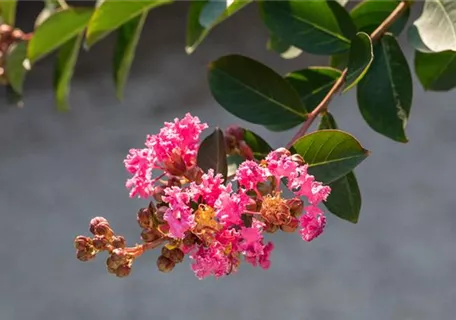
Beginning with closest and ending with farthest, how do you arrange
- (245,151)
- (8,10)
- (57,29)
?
(245,151) < (57,29) < (8,10)

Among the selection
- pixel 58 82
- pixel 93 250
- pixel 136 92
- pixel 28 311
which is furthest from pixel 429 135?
pixel 93 250

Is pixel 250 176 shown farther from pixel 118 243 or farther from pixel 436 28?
pixel 436 28

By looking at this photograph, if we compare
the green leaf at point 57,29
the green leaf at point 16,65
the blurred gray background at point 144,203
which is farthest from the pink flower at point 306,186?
the blurred gray background at point 144,203

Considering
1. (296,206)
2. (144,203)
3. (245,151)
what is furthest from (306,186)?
(144,203)

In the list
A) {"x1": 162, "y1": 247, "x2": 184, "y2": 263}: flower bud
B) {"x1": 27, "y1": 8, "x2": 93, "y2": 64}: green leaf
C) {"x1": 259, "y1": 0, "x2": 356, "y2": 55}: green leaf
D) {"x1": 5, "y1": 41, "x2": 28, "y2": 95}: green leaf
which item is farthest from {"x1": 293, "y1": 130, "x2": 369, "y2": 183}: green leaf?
{"x1": 5, "y1": 41, "x2": 28, "y2": 95}: green leaf

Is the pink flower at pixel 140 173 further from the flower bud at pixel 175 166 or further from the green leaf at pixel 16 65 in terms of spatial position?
the green leaf at pixel 16 65

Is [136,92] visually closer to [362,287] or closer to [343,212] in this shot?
[362,287]
